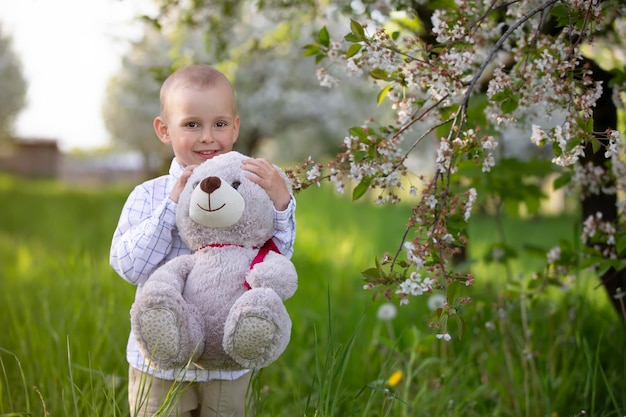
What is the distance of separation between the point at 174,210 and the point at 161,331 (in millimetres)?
394

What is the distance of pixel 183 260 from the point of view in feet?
6.62

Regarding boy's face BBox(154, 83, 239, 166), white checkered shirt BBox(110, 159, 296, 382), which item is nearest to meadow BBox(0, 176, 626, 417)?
white checkered shirt BBox(110, 159, 296, 382)

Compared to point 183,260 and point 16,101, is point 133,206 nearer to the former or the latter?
point 183,260

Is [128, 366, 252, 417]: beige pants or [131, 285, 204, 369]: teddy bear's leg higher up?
[131, 285, 204, 369]: teddy bear's leg

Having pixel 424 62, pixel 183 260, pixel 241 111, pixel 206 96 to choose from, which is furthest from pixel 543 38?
pixel 241 111

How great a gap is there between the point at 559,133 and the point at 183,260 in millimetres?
1163

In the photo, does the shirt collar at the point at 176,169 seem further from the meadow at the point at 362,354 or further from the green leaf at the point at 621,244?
the green leaf at the point at 621,244

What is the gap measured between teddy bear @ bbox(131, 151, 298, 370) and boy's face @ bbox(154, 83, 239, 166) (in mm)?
116

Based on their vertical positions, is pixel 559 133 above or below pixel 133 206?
above

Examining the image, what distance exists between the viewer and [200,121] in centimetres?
209

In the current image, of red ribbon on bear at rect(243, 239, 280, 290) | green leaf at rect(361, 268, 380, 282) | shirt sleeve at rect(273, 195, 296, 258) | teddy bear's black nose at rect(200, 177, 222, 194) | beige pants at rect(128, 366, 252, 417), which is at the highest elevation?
teddy bear's black nose at rect(200, 177, 222, 194)

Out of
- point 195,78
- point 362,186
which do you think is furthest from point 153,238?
point 362,186

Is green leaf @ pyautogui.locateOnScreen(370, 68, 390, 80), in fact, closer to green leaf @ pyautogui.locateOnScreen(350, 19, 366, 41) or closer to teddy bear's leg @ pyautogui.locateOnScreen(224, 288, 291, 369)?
green leaf @ pyautogui.locateOnScreen(350, 19, 366, 41)

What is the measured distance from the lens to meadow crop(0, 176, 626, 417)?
2667 millimetres
